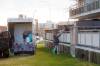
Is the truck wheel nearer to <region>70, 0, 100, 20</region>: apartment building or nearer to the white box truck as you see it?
the white box truck

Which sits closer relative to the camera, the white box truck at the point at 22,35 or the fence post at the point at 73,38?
the fence post at the point at 73,38

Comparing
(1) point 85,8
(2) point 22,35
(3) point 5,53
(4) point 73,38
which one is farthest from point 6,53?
(1) point 85,8

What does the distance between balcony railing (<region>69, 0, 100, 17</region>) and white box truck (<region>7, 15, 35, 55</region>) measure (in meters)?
11.3

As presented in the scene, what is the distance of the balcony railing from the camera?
46469 mm

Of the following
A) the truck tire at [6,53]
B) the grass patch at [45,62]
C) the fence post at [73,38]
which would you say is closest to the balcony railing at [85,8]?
the fence post at [73,38]

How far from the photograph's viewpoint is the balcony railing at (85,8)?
4647 cm

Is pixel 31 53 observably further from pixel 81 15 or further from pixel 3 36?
pixel 81 15

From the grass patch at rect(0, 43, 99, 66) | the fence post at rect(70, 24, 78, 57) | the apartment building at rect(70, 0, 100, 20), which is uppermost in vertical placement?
the apartment building at rect(70, 0, 100, 20)

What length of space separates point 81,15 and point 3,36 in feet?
71.9

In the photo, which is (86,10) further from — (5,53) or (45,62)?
(45,62)

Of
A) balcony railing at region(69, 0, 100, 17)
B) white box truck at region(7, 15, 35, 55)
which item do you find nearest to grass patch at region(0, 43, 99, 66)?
white box truck at region(7, 15, 35, 55)

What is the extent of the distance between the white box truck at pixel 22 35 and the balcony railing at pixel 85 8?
1133cm

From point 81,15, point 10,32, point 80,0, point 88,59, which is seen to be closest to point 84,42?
point 88,59

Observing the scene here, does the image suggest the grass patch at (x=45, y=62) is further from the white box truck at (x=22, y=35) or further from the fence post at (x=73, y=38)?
the white box truck at (x=22, y=35)
